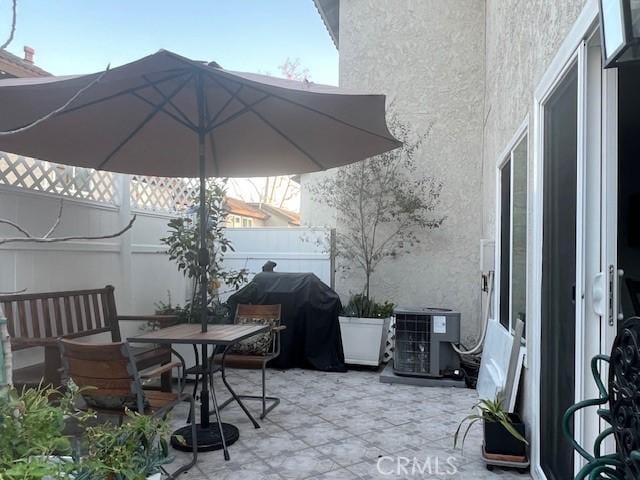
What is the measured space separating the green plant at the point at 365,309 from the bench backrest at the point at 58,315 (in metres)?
2.59

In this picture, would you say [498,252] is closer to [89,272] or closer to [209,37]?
[89,272]

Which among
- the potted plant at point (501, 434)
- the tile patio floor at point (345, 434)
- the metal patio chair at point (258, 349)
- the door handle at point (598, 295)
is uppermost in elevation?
the door handle at point (598, 295)

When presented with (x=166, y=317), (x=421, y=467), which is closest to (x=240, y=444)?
(x=421, y=467)

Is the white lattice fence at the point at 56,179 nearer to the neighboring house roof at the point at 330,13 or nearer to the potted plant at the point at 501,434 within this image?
the potted plant at the point at 501,434

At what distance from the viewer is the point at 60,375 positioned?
11.1 ft

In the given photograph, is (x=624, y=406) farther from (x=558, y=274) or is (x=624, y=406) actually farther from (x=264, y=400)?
(x=264, y=400)

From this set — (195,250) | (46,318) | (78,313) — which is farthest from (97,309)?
(195,250)

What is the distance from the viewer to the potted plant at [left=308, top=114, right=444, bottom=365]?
6184mm

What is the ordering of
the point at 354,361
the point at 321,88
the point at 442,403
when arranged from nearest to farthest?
the point at 321,88 → the point at 442,403 → the point at 354,361

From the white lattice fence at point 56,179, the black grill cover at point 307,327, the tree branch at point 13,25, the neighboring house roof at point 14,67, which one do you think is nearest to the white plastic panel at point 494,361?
the black grill cover at point 307,327

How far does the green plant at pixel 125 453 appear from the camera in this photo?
151 cm

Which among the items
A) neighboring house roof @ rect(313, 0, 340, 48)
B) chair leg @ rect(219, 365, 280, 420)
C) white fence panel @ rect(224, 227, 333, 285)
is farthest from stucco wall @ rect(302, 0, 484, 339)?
chair leg @ rect(219, 365, 280, 420)

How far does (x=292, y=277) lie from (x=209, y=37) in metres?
8.73

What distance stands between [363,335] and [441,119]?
3.00m
